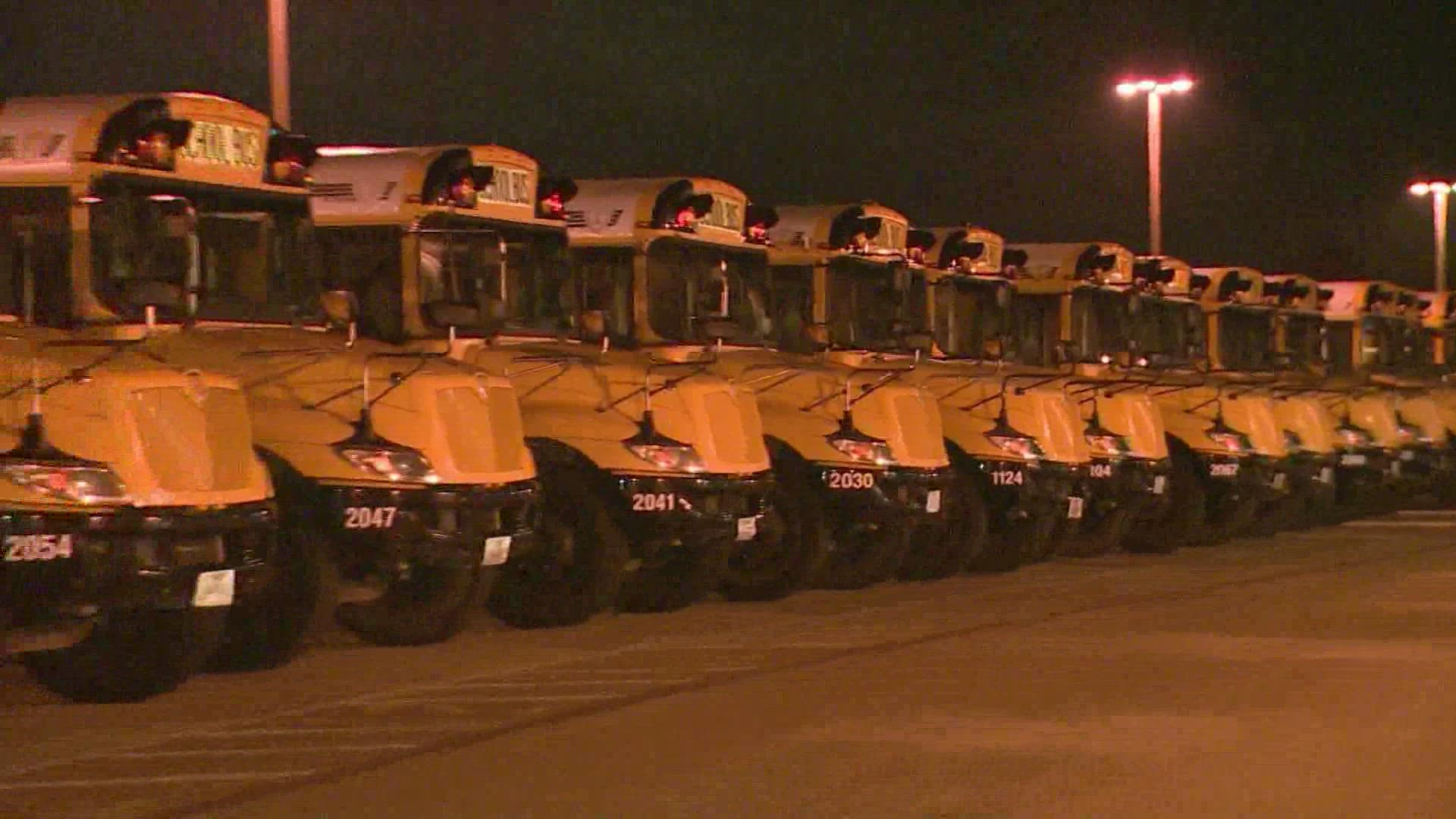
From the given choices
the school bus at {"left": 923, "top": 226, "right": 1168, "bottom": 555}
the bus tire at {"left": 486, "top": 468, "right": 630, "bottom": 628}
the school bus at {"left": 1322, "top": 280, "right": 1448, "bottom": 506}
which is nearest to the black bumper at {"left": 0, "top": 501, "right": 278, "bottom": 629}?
the bus tire at {"left": 486, "top": 468, "right": 630, "bottom": 628}

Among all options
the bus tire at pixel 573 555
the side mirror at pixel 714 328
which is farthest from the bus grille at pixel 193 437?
the side mirror at pixel 714 328

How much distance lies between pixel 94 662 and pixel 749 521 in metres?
5.42

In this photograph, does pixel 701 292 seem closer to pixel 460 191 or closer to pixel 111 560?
pixel 460 191

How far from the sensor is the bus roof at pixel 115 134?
42.3 ft

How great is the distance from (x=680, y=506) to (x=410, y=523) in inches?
111

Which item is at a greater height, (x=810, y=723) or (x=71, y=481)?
(x=71, y=481)

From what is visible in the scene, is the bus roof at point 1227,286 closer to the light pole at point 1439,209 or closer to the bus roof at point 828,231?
the bus roof at point 828,231

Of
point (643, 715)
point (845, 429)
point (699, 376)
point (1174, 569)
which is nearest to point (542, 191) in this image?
Answer: point (699, 376)

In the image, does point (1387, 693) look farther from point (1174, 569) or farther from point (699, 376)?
point (1174, 569)

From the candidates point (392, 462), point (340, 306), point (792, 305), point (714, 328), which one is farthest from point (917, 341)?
point (392, 462)

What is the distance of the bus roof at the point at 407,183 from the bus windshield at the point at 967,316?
717cm

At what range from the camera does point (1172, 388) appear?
82.2ft

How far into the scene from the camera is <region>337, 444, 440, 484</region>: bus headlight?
13.7 m

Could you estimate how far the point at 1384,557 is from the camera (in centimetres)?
2302
